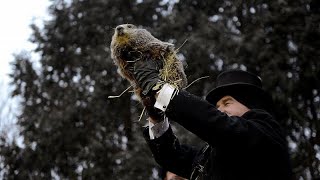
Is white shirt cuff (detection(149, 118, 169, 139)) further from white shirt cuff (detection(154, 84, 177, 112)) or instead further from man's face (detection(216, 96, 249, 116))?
white shirt cuff (detection(154, 84, 177, 112))

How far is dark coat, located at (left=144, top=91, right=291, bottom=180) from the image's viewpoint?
2.47 m

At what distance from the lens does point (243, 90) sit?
10.1 ft

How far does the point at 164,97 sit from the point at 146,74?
0.17m

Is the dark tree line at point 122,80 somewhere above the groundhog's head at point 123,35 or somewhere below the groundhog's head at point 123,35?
below

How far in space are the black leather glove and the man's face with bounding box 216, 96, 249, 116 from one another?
0.62 meters

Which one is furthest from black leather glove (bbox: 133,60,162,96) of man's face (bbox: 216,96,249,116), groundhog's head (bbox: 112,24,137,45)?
man's face (bbox: 216,96,249,116)

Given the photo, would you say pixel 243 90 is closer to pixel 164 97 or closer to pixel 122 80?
pixel 164 97

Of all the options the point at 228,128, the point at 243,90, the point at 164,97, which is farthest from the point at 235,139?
the point at 243,90

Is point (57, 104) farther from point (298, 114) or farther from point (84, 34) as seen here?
point (298, 114)

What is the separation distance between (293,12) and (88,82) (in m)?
5.09

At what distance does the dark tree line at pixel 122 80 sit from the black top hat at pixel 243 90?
519cm

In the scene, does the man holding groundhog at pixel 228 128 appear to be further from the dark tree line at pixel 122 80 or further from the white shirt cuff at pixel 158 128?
the dark tree line at pixel 122 80

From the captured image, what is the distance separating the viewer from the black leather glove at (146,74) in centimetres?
254

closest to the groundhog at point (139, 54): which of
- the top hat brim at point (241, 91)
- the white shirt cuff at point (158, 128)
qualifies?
the white shirt cuff at point (158, 128)
